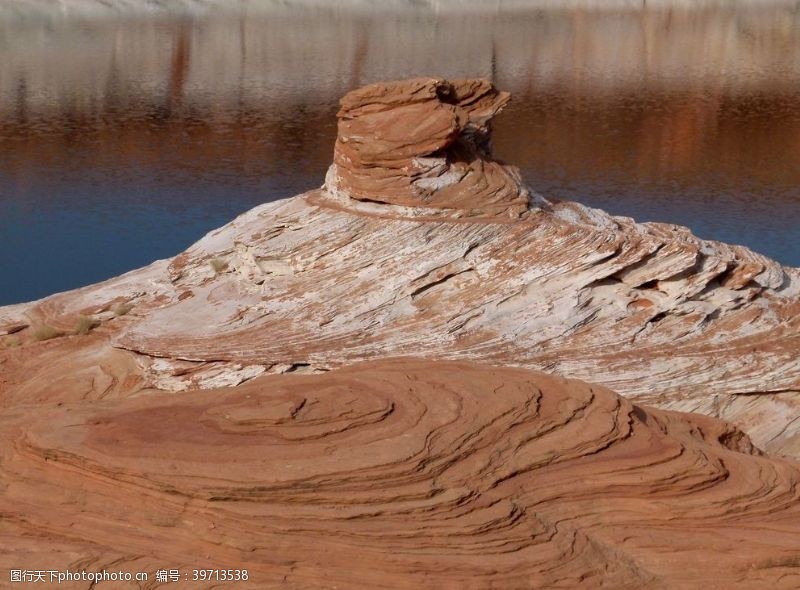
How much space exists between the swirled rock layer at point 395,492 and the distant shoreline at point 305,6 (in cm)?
4593

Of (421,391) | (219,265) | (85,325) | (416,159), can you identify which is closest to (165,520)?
(421,391)

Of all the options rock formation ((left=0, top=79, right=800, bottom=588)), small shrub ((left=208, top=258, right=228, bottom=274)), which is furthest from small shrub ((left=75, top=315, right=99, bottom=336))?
small shrub ((left=208, top=258, right=228, bottom=274))

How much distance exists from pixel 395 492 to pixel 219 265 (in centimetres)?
657

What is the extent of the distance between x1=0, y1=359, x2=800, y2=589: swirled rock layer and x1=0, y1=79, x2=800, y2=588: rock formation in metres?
0.01

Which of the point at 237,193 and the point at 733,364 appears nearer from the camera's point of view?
the point at 733,364

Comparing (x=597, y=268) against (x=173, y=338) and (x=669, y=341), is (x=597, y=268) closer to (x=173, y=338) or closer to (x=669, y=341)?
(x=669, y=341)

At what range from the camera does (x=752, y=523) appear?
225 inches

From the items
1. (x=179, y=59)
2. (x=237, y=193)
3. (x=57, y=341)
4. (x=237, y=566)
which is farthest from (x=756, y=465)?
(x=179, y=59)

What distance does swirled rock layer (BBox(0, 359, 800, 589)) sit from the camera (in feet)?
16.9

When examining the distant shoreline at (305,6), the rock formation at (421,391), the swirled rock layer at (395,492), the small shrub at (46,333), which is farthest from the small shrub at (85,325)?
the distant shoreline at (305,6)

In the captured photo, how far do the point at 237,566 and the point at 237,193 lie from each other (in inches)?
670

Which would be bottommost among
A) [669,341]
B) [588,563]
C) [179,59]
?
[179,59]

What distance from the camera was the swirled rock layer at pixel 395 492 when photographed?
203 inches

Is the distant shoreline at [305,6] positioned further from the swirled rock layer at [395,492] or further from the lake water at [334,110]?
the swirled rock layer at [395,492]
